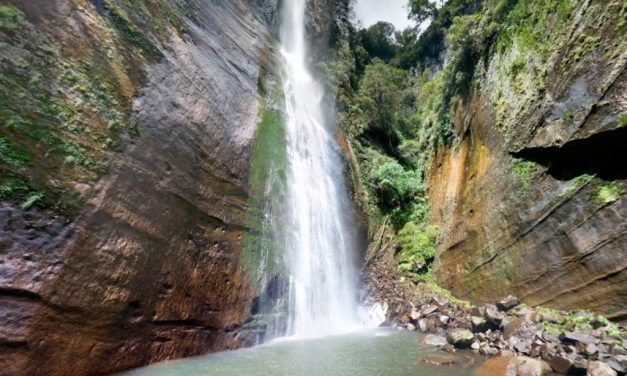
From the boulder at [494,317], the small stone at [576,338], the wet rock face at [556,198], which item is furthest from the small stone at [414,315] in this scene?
the small stone at [576,338]

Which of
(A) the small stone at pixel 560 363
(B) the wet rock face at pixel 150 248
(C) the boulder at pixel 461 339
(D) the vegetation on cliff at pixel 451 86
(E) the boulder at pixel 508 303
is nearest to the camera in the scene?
(B) the wet rock face at pixel 150 248

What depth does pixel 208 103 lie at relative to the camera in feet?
29.5

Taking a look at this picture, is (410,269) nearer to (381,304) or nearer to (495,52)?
(381,304)

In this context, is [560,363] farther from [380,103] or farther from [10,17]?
[380,103]

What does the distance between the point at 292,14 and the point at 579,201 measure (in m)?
19.0

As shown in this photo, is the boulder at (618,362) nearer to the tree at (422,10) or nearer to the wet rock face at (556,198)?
the wet rock face at (556,198)

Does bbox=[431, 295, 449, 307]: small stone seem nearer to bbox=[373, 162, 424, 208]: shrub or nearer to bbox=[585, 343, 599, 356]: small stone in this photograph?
bbox=[585, 343, 599, 356]: small stone

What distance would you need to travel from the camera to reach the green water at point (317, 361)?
566cm

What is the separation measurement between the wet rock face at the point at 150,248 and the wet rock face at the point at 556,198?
23.1 ft

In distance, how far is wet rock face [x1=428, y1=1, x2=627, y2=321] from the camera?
254 inches

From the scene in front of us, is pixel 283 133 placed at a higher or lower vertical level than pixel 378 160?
lower


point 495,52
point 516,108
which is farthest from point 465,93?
point 516,108

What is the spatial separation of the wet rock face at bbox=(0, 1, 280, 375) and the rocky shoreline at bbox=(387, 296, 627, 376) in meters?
5.40

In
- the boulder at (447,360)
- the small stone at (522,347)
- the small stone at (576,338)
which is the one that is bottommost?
the boulder at (447,360)
